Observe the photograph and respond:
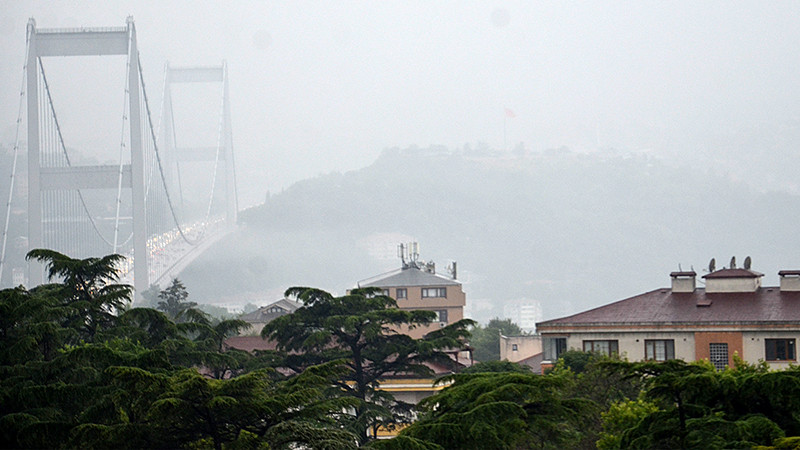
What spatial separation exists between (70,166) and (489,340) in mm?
30824

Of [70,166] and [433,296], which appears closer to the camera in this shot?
[70,166]

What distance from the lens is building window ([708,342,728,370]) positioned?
1127 inches

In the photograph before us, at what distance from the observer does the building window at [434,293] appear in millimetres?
57531

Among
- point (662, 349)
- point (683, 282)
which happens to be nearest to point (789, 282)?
point (683, 282)

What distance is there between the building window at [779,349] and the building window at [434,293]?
29905 mm

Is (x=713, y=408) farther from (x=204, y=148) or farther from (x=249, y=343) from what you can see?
(x=204, y=148)

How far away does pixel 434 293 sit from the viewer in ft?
189

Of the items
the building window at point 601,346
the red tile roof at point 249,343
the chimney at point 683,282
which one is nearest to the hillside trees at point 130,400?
the building window at point 601,346

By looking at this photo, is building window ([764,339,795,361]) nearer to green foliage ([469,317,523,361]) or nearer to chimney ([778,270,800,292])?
chimney ([778,270,800,292])

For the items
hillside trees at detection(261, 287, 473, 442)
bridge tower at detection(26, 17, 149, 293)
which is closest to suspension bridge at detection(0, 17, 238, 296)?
bridge tower at detection(26, 17, 149, 293)

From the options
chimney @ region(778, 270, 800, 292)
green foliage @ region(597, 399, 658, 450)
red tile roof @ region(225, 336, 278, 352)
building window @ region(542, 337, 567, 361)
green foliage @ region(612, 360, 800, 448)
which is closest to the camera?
green foliage @ region(612, 360, 800, 448)

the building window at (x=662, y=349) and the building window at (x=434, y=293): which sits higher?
the building window at (x=434, y=293)

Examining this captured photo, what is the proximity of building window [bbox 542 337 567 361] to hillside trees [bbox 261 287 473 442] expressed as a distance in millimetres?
4812

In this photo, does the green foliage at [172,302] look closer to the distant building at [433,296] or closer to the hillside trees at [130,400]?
the distant building at [433,296]
